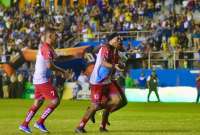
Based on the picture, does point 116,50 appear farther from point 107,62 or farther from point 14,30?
point 14,30

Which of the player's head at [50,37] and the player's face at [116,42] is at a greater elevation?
the player's head at [50,37]

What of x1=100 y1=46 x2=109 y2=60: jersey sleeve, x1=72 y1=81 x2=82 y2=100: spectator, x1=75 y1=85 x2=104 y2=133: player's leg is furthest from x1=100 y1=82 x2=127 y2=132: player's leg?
x1=72 y1=81 x2=82 y2=100: spectator

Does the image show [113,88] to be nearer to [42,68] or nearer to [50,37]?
[42,68]

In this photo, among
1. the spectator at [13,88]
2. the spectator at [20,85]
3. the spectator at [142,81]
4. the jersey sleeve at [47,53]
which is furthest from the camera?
the spectator at [13,88]

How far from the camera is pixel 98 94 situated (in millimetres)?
16469

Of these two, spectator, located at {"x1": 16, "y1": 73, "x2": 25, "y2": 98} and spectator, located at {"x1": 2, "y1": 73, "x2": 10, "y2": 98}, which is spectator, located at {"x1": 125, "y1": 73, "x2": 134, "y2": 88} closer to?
spectator, located at {"x1": 16, "y1": 73, "x2": 25, "y2": 98}

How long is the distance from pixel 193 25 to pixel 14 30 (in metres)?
16.5

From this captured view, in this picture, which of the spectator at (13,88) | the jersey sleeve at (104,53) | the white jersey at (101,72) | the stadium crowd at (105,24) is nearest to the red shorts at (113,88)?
the white jersey at (101,72)

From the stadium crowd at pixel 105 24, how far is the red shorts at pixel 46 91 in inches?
1063

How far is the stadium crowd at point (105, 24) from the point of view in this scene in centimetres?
4441

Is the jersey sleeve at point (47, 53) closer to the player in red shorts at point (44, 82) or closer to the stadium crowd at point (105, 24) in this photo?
the player in red shorts at point (44, 82)

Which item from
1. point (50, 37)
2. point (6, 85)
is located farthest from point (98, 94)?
point (6, 85)

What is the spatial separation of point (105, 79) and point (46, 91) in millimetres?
1456

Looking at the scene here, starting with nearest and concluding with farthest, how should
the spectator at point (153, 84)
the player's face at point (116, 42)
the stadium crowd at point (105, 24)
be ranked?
the player's face at point (116, 42), the spectator at point (153, 84), the stadium crowd at point (105, 24)
